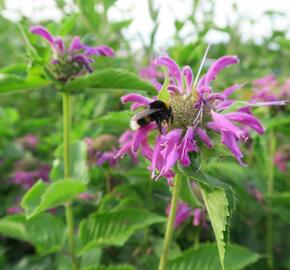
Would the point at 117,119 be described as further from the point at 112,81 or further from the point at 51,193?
the point at 51,193

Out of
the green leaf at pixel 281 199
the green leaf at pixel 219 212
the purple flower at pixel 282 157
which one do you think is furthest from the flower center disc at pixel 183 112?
the purple flower at pixel 282 157

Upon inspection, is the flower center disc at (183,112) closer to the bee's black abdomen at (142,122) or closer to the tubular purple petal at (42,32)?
the bee's black abdomen at (142,122)

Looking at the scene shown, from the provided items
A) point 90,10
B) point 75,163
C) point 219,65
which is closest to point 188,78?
point 219,65

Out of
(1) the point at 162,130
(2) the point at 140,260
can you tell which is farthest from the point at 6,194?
(1) the point at 162,130

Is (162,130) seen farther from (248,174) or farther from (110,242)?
(248,174)

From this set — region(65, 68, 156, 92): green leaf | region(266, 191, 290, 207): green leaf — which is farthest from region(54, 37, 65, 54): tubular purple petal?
region(266, 191, 290, 207): green leaf

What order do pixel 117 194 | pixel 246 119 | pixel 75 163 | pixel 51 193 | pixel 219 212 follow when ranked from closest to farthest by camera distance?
pixel 219 212, pixel 246 119, pixel 51 193, pixel 75 163, pixel 117 194

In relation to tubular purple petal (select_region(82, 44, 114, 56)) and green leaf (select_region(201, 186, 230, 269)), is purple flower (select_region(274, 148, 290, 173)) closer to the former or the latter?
tubular purple petal (select_region(82, 44, 114, 56))
